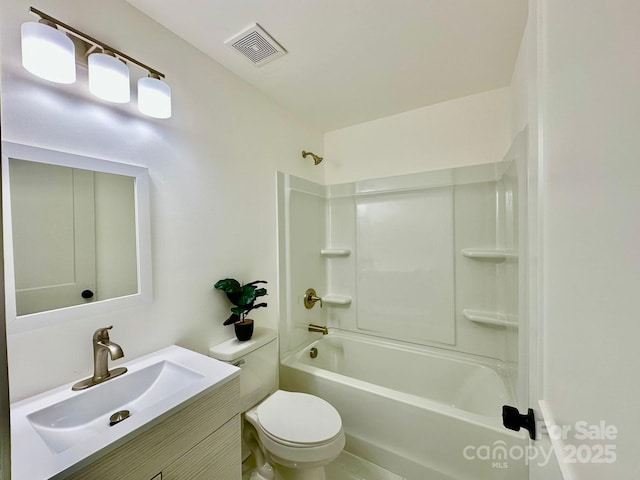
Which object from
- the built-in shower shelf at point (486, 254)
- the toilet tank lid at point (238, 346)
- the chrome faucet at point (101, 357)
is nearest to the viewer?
the chrome faucet at point (101, 357)

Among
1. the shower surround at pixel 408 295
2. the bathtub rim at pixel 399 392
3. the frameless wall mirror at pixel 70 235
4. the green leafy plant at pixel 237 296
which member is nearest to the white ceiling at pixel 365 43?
the shower surround at pixel 408 295

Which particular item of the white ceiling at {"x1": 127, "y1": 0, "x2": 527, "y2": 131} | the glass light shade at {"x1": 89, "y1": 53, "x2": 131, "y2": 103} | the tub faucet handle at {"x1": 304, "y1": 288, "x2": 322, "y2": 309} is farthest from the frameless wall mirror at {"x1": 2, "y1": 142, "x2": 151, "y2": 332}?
the tub faucet handle at {"x1": 304, "y1": 288, "x2": 322, "y2": 309}

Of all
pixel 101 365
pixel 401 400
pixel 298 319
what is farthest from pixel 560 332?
pixel 298 319

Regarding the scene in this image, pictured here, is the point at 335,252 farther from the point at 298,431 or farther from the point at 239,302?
the point at 298,431

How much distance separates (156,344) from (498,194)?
2232 millimetres

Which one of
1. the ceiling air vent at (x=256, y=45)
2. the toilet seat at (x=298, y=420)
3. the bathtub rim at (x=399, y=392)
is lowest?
the toilet seat at (x=298, y=420)

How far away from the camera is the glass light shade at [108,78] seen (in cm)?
105

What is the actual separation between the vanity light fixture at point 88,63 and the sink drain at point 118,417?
1.20m

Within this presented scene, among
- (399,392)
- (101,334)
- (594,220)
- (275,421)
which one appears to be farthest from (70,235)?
(399,392)

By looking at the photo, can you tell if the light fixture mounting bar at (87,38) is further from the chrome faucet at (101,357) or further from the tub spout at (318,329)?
the tub spout at (318,329)

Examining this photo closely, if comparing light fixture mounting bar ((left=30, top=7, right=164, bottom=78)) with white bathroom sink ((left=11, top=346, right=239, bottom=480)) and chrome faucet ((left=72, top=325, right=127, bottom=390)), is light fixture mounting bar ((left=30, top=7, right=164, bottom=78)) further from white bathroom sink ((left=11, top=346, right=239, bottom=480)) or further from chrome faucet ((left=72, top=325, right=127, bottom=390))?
white bathroom sink ((left=11, top=346, right=239, bottom=480))

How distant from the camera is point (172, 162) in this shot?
1374mm

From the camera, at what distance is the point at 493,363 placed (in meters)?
1.88

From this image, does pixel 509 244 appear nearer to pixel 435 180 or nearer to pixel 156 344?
pixel 435 180
